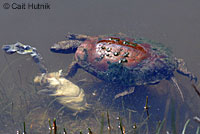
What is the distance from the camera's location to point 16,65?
6.62m

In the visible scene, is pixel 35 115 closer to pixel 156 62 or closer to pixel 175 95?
pixel 156 62

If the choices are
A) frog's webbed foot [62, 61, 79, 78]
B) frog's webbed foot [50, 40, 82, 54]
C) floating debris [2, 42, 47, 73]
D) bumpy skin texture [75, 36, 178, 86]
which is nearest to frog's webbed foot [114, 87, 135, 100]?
bumpy skin texture [75, 36, 178, 86]

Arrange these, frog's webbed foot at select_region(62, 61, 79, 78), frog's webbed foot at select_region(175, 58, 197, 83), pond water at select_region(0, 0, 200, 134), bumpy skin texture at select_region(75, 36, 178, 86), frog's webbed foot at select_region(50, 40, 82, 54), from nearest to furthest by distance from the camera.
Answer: bumpy skin texture at select_region(75, 36, 178, 86)
pond water at select_region(0, 0, 200, 134)
frog's webbed foot at select_region(175, 58, 197, 83)
frog's webbed foot at select_region(62, 61, 79, 78)
frog's webbed foot at select_region(50, 40, 82, 54)

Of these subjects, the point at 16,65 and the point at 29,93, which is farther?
the point at 16,65

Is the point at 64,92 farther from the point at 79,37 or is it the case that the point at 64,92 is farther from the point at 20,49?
the point at 79,37

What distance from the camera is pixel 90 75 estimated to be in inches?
227

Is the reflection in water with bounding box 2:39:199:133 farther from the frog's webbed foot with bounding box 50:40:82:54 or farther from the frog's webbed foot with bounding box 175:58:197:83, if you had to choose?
the frog's webbed foot with bounding box 50:40:82:54

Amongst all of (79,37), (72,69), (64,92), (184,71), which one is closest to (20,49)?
(72,69)

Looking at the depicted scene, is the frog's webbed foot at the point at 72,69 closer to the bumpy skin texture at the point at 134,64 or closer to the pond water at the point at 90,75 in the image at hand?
the pond water at the point at 90,75

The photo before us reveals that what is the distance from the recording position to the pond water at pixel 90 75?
425 centimetres

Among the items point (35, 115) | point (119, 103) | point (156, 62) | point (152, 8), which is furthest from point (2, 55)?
point (152, 8)

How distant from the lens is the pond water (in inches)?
167

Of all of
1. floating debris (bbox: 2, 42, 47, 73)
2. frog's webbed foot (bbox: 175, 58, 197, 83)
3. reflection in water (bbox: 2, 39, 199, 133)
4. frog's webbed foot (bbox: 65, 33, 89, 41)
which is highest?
frog's webbed foot (bbox: 65, 33, 89, 41)

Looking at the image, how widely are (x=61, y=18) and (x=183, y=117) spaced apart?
23.0 ft
